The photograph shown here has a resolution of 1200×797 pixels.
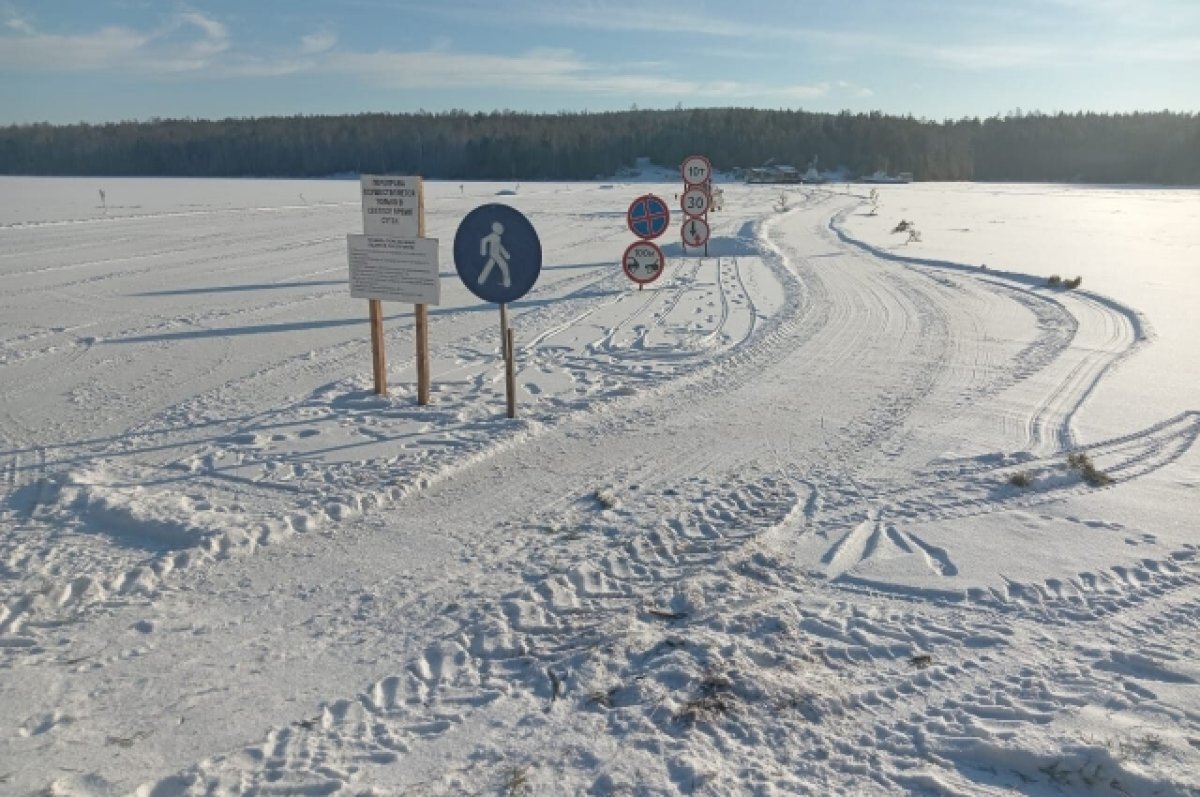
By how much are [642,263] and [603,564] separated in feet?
34.0

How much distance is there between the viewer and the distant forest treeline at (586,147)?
99.0m

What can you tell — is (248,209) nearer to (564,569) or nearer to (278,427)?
(278,427)

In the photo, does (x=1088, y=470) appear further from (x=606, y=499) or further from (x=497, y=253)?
(x=497, y=253)

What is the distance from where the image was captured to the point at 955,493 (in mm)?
6270

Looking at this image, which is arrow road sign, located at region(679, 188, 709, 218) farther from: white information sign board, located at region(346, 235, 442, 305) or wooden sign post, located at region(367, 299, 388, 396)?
white information sign board, located at region(346, 235, 442, 305)

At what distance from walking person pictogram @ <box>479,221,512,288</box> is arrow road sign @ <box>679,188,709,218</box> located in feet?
36.8

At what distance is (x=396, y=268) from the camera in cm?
796

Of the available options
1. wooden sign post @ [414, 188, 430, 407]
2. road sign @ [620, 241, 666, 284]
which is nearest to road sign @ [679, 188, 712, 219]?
road sign @ [620, 241, 666, 284]

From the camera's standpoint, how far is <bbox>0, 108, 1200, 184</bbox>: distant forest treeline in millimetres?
99000

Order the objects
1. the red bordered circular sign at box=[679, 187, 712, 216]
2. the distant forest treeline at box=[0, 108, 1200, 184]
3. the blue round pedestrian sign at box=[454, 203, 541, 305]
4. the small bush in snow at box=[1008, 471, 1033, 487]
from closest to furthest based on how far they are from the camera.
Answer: the small bush in snow at box=[1008, 471, 1033, 487], the blue round pedestrian sign at box=[454, 203, 541, 305], the red bordered circular sign at box=[679, 187, 712, 216], the distant forest treeline at box=[0, 108, 1200, 184]

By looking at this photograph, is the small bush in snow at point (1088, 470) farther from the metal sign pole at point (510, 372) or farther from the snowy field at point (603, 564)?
the metal sign pole at point (510, 372)

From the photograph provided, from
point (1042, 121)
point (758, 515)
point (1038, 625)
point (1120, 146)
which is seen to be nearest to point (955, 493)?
point (758, 515)

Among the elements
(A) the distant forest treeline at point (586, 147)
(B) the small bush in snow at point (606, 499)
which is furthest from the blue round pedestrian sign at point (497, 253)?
(A) the distant forest treeline at point (586, 147)

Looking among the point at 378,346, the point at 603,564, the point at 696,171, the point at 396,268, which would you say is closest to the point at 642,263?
the point at 696,171
